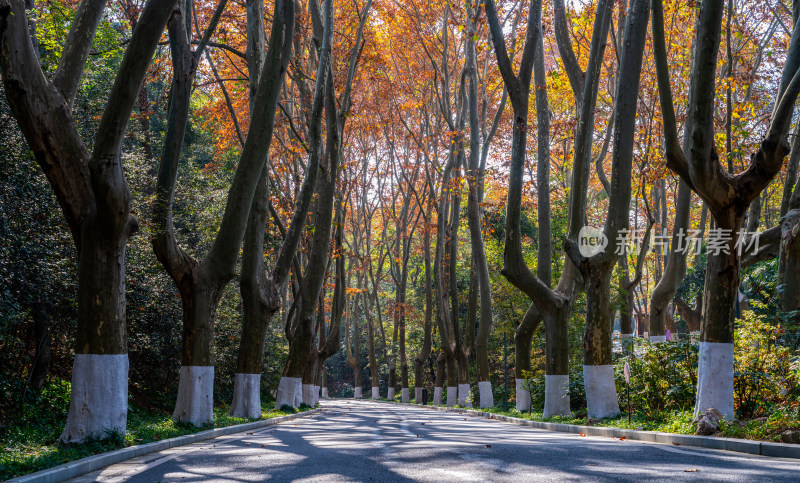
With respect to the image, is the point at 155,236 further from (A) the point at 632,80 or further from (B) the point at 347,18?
(B) the point at 347,18

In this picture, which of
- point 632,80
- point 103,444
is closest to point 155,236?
point 103,444

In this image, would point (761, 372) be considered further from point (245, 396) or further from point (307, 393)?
point (307, 393)

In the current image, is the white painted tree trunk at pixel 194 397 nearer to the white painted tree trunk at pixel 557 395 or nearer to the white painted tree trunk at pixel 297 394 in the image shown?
the white painted tree trunk at pixel 557 395

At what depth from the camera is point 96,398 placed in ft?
30.0

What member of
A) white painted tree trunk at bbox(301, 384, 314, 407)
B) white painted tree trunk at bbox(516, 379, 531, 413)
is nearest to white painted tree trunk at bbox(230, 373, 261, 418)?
white painted tree trunk at bbox(516, 379, 531, 413)

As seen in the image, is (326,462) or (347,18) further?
(347,18)

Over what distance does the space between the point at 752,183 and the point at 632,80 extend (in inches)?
148

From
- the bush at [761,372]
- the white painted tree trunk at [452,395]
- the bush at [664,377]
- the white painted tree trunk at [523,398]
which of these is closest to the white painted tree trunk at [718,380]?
the bush at [761,372]

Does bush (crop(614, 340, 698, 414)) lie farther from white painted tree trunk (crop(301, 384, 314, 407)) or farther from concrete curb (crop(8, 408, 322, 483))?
white painted tree trunk (crop(301, 384, 314, 407))

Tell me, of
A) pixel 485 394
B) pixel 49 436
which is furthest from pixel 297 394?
pixel 49 436

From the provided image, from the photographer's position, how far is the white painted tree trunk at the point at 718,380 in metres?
10.6

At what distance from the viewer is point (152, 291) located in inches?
676

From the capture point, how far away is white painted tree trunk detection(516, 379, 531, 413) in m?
20.5

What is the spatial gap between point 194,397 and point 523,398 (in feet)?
34.8
